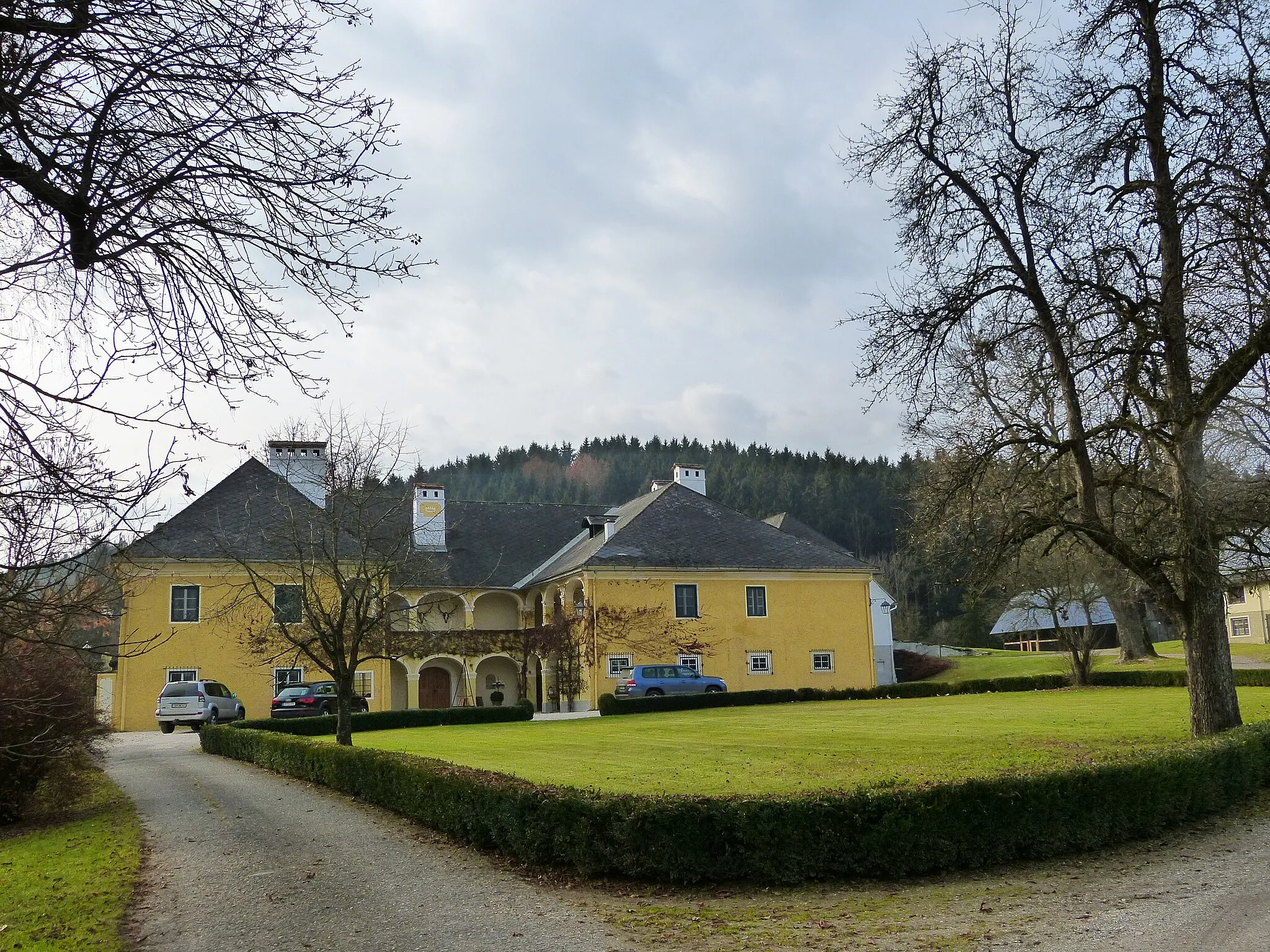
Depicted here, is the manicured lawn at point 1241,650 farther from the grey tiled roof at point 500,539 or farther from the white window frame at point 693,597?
the grey tiled roof at point 500,539

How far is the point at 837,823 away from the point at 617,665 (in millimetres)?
28140

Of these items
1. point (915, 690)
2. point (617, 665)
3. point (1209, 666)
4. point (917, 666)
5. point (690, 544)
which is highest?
point (690, 544)

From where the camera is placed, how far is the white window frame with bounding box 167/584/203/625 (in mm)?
35344

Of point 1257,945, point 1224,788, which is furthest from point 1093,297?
point 1257,945

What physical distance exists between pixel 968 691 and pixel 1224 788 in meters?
26.1

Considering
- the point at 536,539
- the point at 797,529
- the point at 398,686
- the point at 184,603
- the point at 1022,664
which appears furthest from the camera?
the point at 797,529

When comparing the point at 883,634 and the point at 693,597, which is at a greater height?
the point at 693,597

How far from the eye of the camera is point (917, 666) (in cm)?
5397

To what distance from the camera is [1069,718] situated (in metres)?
21.5

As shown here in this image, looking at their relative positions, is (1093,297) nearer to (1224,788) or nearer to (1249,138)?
(1249,138)

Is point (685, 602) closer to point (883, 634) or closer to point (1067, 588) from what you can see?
point (1067, 588)

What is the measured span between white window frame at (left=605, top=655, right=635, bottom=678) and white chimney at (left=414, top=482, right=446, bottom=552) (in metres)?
9.73

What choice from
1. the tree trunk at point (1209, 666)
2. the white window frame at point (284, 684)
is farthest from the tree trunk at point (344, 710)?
the white window frame at point (284, 684)

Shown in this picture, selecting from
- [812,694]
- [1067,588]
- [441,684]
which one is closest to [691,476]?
[812,694]
